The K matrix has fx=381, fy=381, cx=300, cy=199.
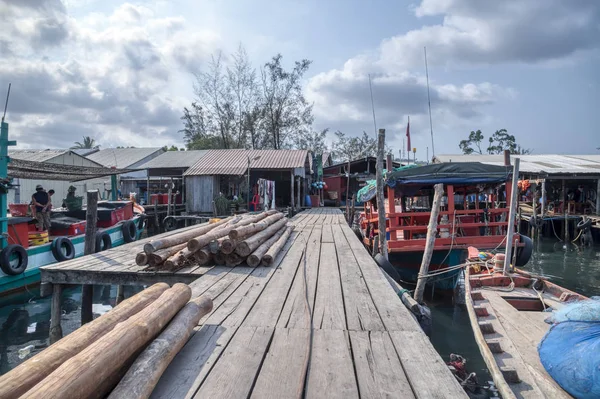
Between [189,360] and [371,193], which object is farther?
[371,193]

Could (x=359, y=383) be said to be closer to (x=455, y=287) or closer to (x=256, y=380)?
(x=256, y=380)

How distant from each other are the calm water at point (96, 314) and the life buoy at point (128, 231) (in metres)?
2.97

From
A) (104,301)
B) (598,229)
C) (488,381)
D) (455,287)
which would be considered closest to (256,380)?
(488,381)

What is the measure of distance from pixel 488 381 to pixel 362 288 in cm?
332

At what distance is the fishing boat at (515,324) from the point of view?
391 cm

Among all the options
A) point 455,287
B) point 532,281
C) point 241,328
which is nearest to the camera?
point 241,328

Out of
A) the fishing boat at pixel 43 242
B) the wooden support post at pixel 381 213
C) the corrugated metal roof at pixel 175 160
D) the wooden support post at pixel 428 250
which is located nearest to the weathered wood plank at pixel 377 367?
the wooden support post at pixel 428 250

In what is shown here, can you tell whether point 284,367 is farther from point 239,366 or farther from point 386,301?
point 386,301

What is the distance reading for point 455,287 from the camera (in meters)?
10.0

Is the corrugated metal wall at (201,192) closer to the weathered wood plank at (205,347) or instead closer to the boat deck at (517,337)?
the boat deck at (517,337)

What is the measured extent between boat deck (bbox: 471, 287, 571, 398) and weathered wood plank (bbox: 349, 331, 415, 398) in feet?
6.36

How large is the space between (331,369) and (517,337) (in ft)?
12.0

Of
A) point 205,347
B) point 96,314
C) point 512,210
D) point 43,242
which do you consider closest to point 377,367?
point 205,347

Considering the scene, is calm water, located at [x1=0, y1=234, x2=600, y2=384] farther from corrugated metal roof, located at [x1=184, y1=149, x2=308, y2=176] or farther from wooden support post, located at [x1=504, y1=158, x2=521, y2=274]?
corrugated metal roof, located at [x1=184, y1=149, x2=308, y2=176]
